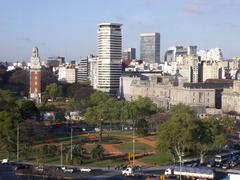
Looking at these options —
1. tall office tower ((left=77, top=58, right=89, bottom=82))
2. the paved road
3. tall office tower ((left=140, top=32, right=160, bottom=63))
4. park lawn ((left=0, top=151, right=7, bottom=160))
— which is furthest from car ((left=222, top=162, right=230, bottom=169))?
tall office tower ((left=140, top=32, right=160, bottom=63))

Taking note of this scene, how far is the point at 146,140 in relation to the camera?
153ft

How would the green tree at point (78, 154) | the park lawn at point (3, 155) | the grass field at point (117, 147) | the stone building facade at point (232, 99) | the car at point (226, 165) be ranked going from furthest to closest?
1. the stone building facade at point (232, 99)
2. the park lawn at point (3, 155)
3. the grass field at point (117, 147)
4. the green tree at point (78, 154)
5. the car at point (226, 165)

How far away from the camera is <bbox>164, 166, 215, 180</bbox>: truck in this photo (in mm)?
30820

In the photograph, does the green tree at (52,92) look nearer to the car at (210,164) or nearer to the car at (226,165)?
the car at (210,164)

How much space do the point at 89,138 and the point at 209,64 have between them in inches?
2922

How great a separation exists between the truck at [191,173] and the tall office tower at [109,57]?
7418 centimetres

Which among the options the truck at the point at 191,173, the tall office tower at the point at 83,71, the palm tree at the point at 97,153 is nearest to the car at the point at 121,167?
the palm tree at the point at 97,153

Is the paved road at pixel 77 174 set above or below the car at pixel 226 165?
above

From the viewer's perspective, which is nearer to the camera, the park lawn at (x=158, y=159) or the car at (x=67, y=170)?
the car at (x=67, y=170)

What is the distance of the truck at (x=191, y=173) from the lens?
3082 cm

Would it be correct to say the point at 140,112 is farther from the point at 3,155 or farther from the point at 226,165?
the point at 226,165

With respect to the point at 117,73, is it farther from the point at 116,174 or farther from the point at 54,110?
the point at 116,174

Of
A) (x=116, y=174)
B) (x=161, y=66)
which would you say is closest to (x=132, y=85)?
(x=161, y=66)

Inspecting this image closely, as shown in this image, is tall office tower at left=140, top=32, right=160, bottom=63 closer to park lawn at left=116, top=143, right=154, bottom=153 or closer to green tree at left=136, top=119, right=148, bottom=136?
green tree at left=136, top=119, right=148, bottom=136
